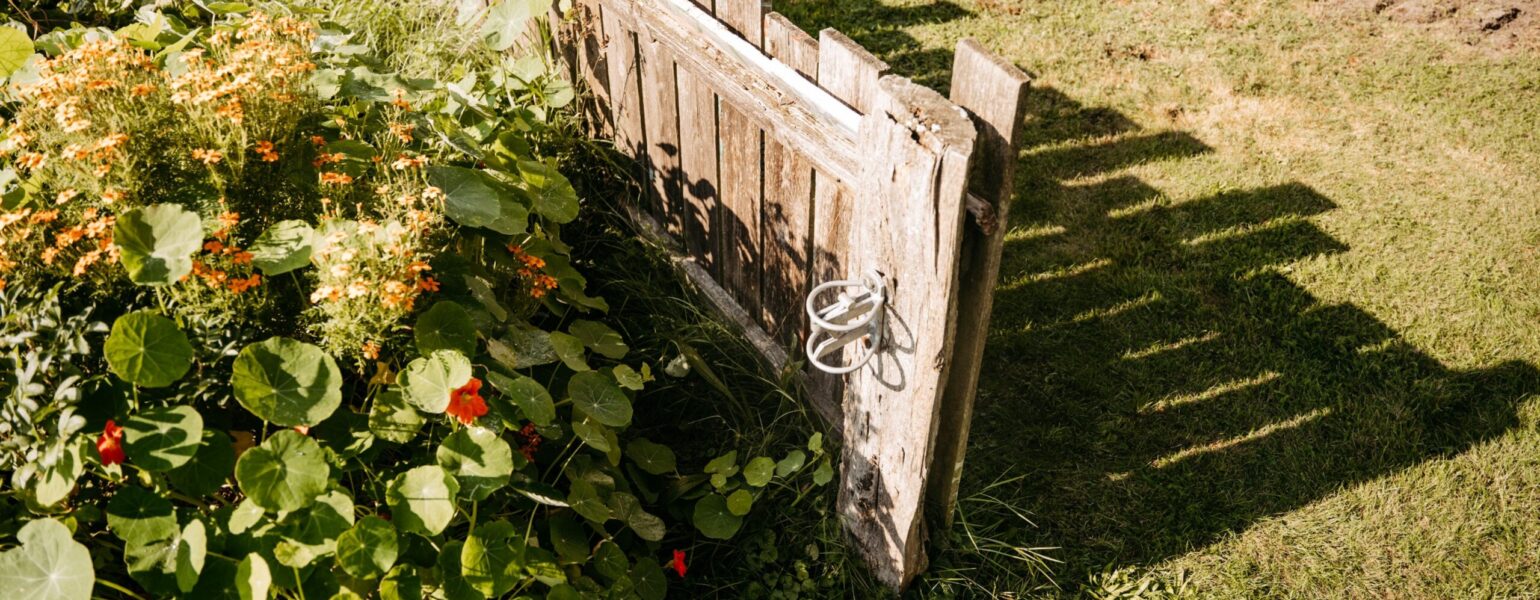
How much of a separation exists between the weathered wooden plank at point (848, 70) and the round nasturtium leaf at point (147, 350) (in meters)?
1.48

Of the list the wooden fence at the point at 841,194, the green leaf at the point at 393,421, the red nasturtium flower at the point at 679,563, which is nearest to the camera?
the wooden fence at the point at 841,194

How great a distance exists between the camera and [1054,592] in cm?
285

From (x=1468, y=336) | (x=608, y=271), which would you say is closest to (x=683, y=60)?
(x=608, y=271)

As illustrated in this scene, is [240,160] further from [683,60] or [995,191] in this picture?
[995,191]

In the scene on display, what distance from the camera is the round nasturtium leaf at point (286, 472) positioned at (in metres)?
1.93

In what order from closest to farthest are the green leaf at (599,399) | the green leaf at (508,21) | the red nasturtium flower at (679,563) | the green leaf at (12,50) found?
the green leaf at (599,399) < the red nasturtium flower at (679,563) < the green leaf at (12,50) < the green leaf at (508,21)

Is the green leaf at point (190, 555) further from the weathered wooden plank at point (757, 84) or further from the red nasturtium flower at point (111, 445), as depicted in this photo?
the weathered wooden plank at point (757, 84)

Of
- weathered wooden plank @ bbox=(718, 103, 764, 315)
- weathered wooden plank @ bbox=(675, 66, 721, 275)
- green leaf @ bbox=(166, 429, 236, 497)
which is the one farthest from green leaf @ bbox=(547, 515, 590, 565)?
weathered wooden plank @ bbox=(675, 66, 721, 275)

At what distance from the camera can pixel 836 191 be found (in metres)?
2.57

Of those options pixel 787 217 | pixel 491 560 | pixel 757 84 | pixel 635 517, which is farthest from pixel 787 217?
pixel 491 560

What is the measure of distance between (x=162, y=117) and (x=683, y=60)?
1.35 m

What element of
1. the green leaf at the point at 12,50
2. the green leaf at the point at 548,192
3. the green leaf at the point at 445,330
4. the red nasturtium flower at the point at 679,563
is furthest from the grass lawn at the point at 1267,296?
the green leaf at the point at 12,50

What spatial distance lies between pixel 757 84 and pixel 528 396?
39.6 inches

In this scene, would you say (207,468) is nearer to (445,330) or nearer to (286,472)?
(286,472)
